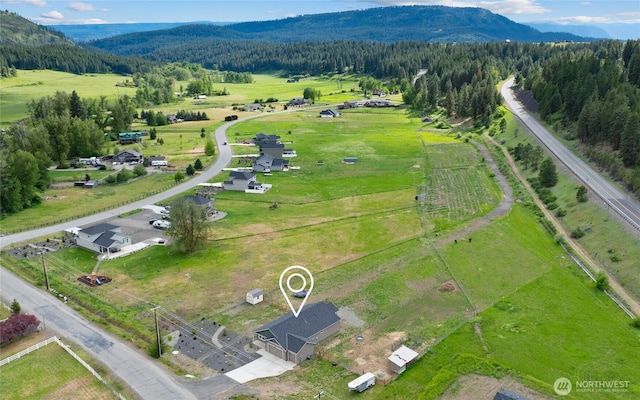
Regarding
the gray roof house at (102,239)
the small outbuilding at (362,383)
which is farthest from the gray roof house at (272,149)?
the small outbuilding at (362,383)

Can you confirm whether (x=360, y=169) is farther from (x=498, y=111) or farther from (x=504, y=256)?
(x=498, y=111)

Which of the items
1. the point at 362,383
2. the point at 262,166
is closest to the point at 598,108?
the point at 262,166

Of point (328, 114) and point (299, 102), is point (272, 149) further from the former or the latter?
point (299, 102)

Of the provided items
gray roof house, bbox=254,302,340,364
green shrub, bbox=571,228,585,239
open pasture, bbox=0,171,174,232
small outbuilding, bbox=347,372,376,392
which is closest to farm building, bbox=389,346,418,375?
small outbuilding, bbox=347,372,376,392

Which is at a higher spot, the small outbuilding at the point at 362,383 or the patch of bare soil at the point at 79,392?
the small outbuilding at the point at 362,383

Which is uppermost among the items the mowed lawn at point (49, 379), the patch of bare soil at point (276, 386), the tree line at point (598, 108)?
the tree line at point (598, 108)

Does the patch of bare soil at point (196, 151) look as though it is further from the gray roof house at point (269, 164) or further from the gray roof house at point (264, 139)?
the gray roof house at point (269, 164)

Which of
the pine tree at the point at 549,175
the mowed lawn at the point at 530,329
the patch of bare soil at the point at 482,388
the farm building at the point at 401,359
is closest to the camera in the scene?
the patch of bare soil at the point at 482,388

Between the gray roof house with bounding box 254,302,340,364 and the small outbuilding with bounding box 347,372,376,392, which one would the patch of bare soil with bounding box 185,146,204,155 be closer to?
the gray roof house with bounding box 254,302,340,364
